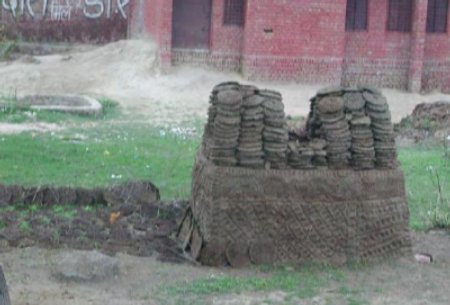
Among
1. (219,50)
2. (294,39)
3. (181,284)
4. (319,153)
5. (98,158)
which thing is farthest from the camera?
(219,50)

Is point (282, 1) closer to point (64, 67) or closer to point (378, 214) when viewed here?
point (64, 67)

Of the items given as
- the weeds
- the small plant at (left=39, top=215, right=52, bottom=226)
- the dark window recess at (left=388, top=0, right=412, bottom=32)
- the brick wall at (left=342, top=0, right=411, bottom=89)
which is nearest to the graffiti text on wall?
the brick wall at (left=342, top=0, right=411, bottom=89)

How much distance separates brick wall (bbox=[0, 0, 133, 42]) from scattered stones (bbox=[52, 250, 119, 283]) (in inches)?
817

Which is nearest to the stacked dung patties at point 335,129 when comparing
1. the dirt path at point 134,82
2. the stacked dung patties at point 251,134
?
the stacked dung patties at point 251,134

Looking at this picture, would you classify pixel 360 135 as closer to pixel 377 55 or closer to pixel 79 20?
pixel 377 55

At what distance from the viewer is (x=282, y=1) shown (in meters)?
25.1

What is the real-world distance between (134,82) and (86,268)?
16.2m

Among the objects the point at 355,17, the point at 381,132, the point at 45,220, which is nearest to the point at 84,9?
the point at 355,17

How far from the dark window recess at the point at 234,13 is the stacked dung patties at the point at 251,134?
655 inches

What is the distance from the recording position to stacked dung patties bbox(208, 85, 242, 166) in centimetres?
892

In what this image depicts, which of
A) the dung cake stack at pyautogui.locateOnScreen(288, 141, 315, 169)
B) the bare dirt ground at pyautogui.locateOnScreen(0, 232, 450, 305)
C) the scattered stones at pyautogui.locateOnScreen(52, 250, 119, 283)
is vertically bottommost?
the bare dirt ground at pyautogui.locateOnScreen(0, 232, 450, 305)

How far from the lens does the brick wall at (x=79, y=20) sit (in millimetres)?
28781

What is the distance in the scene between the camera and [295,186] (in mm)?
8922

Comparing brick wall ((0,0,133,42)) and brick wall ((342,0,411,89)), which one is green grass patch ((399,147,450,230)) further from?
brick wall ((0,0,133,42))
